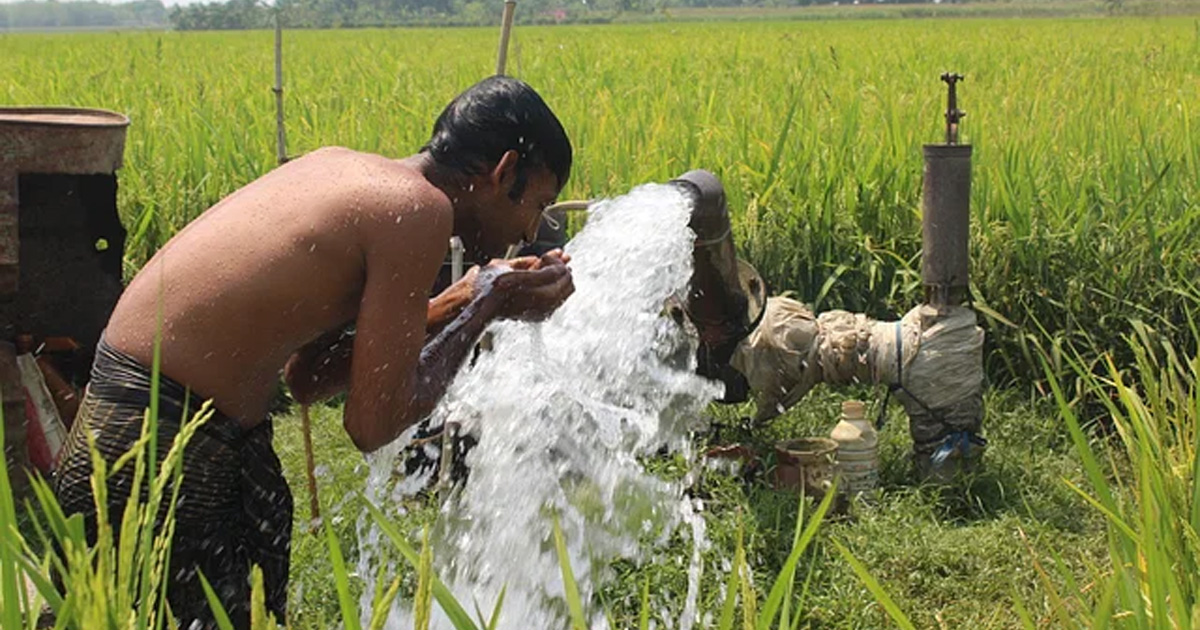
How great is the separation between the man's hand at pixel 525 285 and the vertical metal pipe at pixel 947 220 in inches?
64.1

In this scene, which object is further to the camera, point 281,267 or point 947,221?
point 947,221

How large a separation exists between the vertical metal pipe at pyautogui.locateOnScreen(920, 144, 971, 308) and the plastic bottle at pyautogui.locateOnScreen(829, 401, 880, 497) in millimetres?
444

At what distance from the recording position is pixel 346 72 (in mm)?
11383

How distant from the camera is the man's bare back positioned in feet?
7.40

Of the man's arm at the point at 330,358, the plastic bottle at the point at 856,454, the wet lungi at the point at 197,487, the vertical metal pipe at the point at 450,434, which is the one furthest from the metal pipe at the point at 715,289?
the wet lungi at the point at 197,487

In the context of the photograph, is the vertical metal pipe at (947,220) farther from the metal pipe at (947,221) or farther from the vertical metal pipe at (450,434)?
the vertical metal pipe at (450,434)

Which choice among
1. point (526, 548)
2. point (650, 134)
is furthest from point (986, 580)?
point (650, 134)

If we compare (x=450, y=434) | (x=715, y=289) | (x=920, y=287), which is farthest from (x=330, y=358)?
(x=920, y=287)

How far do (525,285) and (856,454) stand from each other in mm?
1528

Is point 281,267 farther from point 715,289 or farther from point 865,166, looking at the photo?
point 865,166

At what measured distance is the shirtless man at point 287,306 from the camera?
226cm

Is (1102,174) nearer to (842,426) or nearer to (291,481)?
(842,426)

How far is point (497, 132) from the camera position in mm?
2402

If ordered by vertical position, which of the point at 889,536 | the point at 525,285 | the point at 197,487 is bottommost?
the point at 889,536
